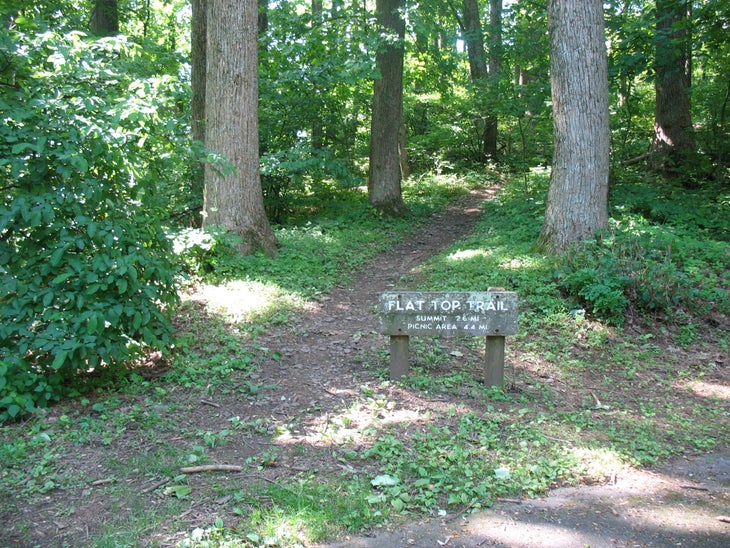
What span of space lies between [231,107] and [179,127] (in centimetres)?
285

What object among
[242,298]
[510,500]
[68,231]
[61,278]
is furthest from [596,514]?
[242,298]

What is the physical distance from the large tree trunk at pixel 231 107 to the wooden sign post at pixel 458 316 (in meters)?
4.16

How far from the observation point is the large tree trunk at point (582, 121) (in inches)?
335

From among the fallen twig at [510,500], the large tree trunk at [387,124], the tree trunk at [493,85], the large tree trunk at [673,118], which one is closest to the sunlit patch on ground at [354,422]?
the fallen twig at [510,500]

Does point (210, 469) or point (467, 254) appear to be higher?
point (467, 254)

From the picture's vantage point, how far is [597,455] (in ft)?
14.3

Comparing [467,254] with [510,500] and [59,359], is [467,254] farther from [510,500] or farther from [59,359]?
[59,359]

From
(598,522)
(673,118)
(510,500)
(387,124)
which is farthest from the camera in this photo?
(387,124)

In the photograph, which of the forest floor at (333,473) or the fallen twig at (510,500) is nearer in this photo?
the forest floor at (333,473)

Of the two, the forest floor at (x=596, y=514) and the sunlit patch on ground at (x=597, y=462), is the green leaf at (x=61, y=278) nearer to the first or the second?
the forest floor at (x=596, y=514)

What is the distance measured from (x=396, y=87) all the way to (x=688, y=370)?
9746 millimetres

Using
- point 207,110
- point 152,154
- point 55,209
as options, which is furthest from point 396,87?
point 55,209

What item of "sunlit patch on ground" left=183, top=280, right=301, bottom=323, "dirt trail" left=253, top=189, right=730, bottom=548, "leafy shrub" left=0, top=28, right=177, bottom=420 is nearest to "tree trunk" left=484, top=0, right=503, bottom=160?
"sunlit patch on ground" left=183, top=280, right=301, bottom=323

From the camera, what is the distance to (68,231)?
4.92 meters
